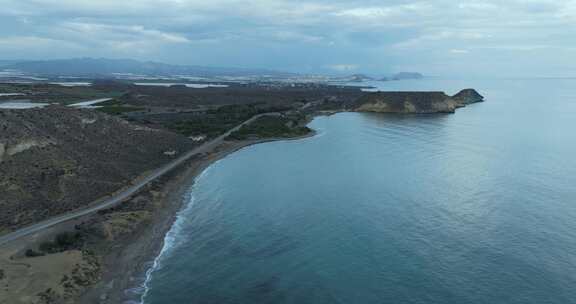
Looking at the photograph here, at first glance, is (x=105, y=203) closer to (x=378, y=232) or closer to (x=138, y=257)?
(x=138, y=257)

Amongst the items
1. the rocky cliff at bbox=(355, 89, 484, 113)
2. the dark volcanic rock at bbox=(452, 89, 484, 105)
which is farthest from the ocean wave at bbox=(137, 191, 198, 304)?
the dark volcanic rock at bbox=(452, 89, 484, 105)

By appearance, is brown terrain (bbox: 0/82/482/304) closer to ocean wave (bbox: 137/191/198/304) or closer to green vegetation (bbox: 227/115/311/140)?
ocean wave (bbox: 137/191/198/304)

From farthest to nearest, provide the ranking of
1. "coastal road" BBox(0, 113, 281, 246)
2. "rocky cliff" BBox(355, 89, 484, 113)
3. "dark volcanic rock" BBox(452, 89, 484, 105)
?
1. "dark volcanic rock" BBox(452, 89, 484, 105)
2. "rocky cliff" BBox(355, 89, 484, 113)
3. "coastal road" BBox(0, 113, 281, 246)

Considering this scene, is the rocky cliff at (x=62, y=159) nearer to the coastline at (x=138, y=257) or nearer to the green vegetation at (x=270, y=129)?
the coastline at (x=138, y=257)

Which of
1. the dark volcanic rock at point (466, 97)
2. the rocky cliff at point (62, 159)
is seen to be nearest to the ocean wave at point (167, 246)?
the rocky cliff at point (62, 159)

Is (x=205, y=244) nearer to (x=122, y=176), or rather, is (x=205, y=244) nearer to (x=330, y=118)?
(x=122, y=176)

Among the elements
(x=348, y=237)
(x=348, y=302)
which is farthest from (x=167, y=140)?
(x=348, y=302)
